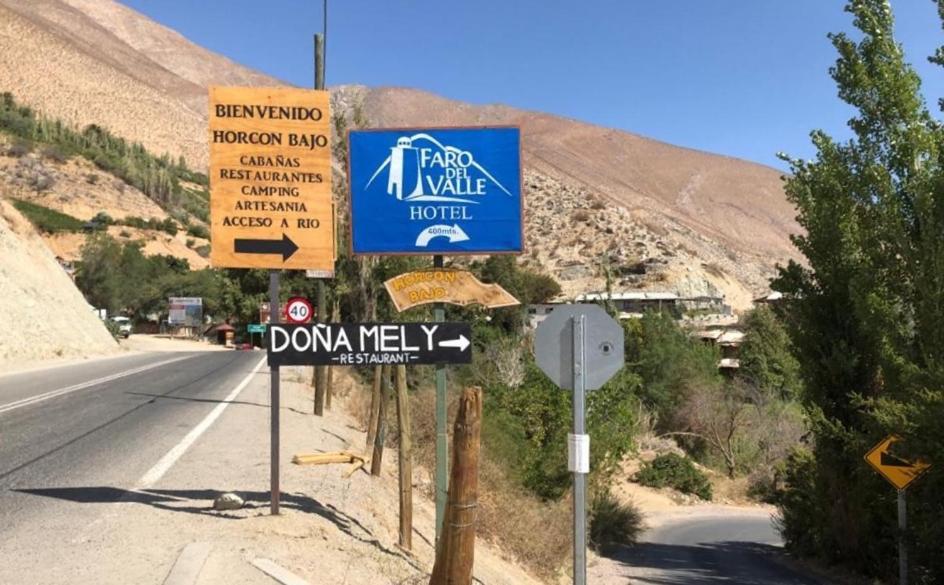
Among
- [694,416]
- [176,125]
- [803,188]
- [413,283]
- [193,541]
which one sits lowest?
[694,416]

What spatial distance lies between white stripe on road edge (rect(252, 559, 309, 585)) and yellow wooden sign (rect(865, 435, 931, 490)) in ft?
40.9

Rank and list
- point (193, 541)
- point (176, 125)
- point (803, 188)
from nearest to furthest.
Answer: point (193, 541) → point (803, 188) → point (176, 125)

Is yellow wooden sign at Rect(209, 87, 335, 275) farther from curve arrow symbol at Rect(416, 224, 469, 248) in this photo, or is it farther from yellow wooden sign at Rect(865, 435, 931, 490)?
yellow wooden sign at Rect(865, 435, 931, 490)

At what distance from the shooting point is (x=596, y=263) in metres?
76.1

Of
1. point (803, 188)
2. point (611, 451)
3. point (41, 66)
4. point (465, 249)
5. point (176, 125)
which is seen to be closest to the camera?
point (465, 249)

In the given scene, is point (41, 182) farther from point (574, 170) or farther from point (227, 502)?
point (227, 502)

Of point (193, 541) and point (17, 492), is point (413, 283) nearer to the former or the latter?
point (193, 541)

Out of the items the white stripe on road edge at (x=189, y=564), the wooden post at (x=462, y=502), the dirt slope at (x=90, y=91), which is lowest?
the white stripe on road edge at (x=189, y=564)

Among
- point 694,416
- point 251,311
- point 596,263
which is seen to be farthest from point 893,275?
point 596,263

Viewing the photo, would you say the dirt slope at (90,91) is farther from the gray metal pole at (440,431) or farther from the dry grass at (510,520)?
the gray metal pole at (440,431)

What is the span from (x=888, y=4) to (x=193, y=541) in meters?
17.6

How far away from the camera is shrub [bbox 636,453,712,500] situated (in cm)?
3991

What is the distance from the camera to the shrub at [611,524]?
27.1 metres

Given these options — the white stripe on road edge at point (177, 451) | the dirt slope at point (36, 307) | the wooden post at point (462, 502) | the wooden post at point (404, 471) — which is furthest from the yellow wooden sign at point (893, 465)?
the dirt slope at point (36, 307)
